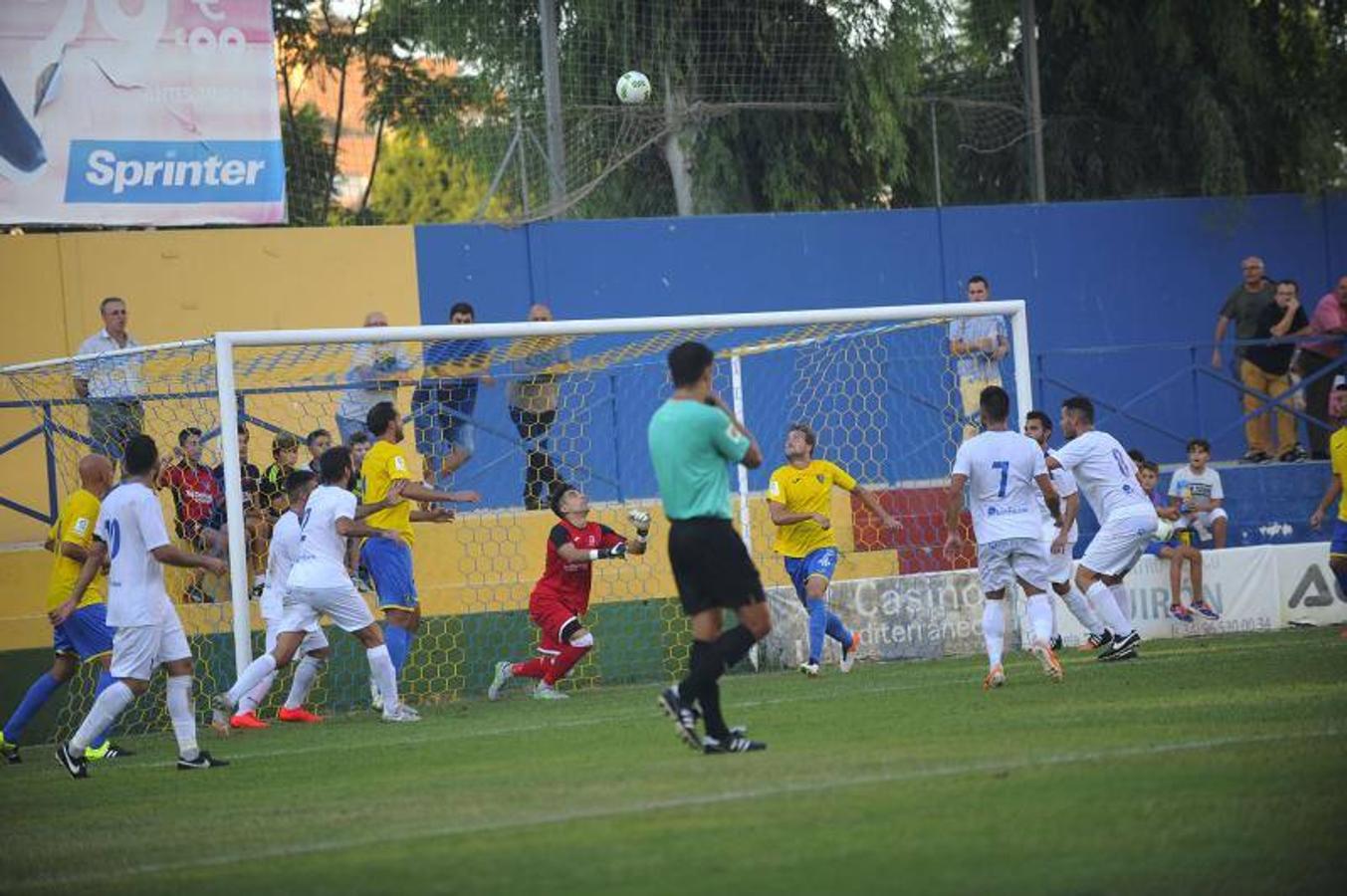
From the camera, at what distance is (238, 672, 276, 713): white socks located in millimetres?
15086

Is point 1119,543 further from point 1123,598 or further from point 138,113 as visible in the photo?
point 138,113

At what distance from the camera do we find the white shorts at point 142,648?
1239 cm

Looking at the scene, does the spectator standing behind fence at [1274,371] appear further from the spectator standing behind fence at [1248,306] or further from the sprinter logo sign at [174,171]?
the sprinter logo sign at [174,171]

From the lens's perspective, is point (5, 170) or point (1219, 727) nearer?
point (1219, 727)

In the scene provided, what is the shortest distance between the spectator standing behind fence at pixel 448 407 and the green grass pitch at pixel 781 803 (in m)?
5.21

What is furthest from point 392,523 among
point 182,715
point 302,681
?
point 182,715

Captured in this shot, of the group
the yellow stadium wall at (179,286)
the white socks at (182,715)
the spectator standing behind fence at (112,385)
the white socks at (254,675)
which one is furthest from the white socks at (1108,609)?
the yellow stadium wall at (179,286)

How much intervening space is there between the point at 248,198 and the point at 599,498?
16.2ft

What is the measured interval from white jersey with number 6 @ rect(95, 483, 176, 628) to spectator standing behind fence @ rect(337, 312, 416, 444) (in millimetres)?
6456

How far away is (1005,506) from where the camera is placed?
1450 cm

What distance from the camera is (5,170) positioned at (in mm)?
20516

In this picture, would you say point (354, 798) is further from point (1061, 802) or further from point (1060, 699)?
point (1060, 699)

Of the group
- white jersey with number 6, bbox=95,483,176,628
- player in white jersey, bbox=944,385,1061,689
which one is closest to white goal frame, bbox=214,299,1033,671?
white jersey with number 6, bbox=95,483,176,628

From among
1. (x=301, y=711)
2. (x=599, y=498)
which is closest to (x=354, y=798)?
(x=301, y=711)
